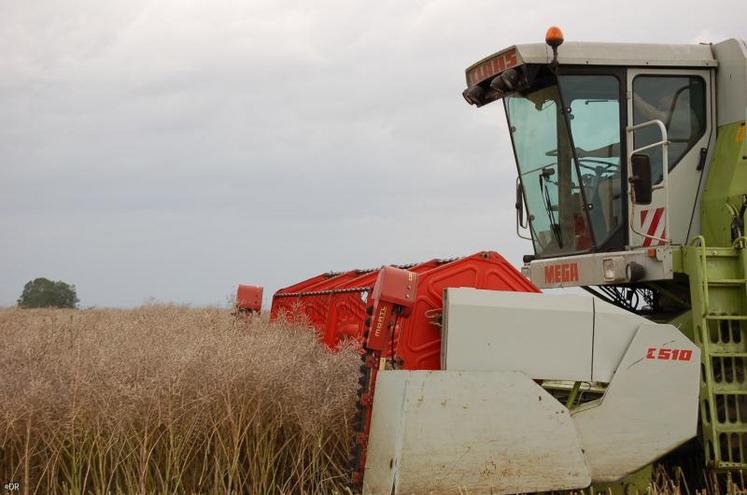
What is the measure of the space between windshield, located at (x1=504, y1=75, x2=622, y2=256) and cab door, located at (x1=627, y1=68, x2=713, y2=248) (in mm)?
126

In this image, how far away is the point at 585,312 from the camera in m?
3.43

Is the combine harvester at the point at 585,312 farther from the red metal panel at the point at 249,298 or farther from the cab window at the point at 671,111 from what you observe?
the red metal panel at the point at 249,298

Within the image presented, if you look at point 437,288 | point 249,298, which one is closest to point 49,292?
point 249,298

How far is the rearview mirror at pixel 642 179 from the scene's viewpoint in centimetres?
416

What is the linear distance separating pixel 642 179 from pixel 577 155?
700 mm

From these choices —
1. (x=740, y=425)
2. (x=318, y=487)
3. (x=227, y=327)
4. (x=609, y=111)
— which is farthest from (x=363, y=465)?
(x=609, y=111)

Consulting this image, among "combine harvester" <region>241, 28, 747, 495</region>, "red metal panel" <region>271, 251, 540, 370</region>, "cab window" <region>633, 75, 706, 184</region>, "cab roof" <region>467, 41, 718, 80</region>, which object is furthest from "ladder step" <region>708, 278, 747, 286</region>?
"cab roof" <region>467, 41, 718, 80</region>

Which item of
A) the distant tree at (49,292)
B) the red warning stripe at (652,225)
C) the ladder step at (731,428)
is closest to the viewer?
the ladder step at (731,428)

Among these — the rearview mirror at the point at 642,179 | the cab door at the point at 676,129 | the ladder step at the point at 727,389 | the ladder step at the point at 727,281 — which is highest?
the cab door at the point at 676,129

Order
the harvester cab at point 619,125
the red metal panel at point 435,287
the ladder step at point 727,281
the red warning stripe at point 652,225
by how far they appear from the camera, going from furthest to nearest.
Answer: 1. the harvester cab at point 619,125
2. the red warning stripe at point 652,225
3. the ladder step at point 727,281
4. the red metal panel at point 435,287

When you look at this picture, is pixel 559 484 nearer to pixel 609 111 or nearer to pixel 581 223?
pixel 581 223

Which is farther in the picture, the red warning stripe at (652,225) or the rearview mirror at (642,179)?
the red warning stripe at (652,225)

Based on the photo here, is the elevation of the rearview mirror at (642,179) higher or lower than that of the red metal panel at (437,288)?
higher

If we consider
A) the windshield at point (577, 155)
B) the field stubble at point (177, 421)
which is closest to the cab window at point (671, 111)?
the windshield at point (577, 155)
